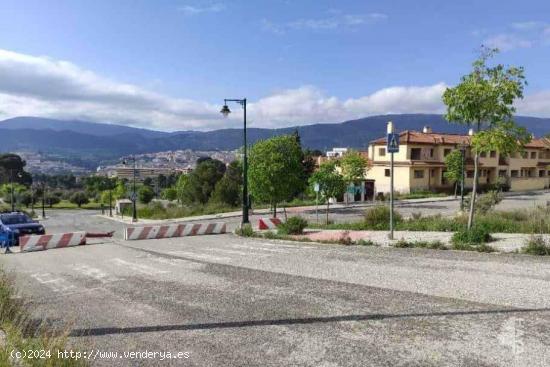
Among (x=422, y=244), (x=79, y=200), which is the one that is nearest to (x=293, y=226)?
(x=422, y=244)

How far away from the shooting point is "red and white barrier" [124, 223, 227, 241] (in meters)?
22.1

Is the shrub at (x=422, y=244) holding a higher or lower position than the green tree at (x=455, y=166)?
lower

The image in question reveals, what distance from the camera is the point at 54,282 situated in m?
11.2

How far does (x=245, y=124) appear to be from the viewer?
1078 inches

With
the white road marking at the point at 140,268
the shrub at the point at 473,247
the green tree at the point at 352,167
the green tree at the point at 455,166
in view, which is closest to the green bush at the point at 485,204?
the shrub at the point at 473,247

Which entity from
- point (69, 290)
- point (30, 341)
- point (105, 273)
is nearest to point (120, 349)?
point (30, 341)

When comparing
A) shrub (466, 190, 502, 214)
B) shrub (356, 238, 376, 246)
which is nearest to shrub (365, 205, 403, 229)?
shrub (356, 238, 376, 246)

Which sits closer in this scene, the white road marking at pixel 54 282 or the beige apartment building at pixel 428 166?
the white road marking at pixel 54 282

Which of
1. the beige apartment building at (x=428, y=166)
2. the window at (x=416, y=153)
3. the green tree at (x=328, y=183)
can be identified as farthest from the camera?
the window at (x=416, y=153)

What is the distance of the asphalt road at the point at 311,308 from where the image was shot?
572 cm

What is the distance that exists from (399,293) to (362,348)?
9.58ft

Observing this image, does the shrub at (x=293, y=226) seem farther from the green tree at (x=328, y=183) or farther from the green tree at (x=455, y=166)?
the green tree at (x=455, y=166)

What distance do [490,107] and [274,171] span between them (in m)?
18.6

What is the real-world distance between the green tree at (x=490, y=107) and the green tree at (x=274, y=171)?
58.7ft
